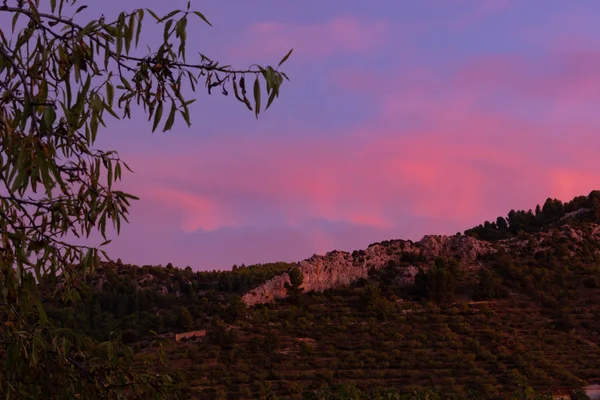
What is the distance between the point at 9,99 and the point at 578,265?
62.3m

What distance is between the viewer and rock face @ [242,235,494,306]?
58875 millimetres

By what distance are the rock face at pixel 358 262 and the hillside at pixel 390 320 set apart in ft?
0.36

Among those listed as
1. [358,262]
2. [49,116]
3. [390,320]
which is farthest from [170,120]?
[358,262]

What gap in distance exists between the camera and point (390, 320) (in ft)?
181

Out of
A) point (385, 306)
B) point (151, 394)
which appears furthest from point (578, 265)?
point (151, 394)

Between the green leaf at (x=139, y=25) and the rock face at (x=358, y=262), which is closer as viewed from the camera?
the green leaf at (x=139, y=25)

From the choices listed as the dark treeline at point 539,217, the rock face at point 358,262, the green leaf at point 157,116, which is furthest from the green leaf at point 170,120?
the dark treeline at point 539,217

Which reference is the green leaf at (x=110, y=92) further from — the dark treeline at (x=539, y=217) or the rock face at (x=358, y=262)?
the dark treeline at (x=539, y=217)

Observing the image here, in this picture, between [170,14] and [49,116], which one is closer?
[49,116]

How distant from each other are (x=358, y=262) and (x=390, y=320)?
848cm

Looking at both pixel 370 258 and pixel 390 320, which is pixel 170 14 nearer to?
Answer: pixel 390 320

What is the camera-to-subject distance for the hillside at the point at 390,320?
4494cm

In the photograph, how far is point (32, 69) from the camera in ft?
→ 22.8

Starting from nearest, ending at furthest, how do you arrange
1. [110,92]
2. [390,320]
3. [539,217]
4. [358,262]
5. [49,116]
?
[49,116], [110,92], [390,320], [358,262], [539,217]
